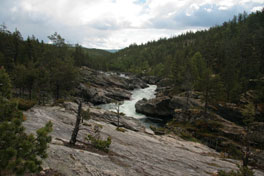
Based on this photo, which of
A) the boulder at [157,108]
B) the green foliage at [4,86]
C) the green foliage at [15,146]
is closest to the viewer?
the green foliage at [15,146]

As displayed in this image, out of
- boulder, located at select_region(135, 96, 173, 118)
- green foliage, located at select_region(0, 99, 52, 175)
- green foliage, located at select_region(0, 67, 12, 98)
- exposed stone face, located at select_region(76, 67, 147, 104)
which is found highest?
green foliage, located at select_region(0, 67, 12, 98)

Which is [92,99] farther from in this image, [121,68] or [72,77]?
[121,68]

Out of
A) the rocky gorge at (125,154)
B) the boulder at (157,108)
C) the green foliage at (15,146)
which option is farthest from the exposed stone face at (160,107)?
the green foliage at (15,146)

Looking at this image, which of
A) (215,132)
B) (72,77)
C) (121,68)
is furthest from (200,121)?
(121,68)

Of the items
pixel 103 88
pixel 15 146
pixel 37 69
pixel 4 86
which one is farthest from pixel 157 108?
pixel 15 146

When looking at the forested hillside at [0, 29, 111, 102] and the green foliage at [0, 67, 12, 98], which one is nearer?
the green foliage at [0, 67, 12, 98]

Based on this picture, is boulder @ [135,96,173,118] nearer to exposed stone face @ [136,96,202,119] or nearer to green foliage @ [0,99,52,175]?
exposed stone face @ [136,96,202,119]

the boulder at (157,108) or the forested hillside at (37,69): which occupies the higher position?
the forested hillside at (37,69)

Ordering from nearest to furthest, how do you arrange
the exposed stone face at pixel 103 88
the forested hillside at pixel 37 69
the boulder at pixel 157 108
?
the forested hillside at pixel 37 69, the boulder at pixel 157 108, the exposed stone face at pixel 103 88

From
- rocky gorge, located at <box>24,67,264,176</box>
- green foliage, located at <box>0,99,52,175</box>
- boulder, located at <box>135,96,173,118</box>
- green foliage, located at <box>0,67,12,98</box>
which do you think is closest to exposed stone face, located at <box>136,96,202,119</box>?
boulder, located at <box>135,96,173,118</box>

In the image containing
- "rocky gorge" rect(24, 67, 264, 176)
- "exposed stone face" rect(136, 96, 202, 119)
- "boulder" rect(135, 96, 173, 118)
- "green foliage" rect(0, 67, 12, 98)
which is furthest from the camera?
"boulder" rect(135, 96, 173, 118)

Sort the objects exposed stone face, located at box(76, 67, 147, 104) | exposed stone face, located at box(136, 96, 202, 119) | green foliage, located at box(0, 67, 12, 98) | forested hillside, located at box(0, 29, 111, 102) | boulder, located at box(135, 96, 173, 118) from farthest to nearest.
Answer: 1. exposed stone face, located at box(76, 67, 147, 104)
2. boulder, located at box(135, 96, 173, 118)
3. exposed stone face, located at box(136, 96, 202, 119)
4. forested hillside, located at box(0, 29, 111, 102)
5. green foliage, located at box(0, 67, 12, 98)

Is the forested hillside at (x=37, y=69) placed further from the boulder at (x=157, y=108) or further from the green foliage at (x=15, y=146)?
the green foliage at (x=15, y=146)

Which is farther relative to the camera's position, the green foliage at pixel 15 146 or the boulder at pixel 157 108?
the boulder at pixel 157 108
